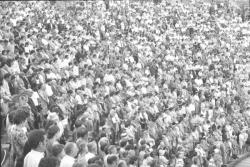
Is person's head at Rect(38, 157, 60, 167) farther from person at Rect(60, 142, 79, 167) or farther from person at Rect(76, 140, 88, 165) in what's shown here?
person at Rect(76, 140, 88, 165)

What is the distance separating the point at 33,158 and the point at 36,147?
0.49 ft

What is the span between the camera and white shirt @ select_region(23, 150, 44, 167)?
652cm

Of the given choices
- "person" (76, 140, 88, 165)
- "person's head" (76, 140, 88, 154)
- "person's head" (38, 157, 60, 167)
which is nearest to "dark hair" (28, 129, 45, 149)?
"person's head" (38, 157, 60, 167)

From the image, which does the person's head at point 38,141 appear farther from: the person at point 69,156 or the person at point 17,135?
the person at point 17,135

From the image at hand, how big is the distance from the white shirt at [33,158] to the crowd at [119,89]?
13 mm

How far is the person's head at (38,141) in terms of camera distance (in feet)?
21.5

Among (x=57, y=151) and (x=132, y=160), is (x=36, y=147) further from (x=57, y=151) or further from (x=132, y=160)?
(x=132, y=160)

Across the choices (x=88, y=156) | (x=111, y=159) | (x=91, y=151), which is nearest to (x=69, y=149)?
(x=88, y=156)

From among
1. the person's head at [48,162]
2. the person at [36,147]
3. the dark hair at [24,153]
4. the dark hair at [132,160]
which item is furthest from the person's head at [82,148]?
the dark hair at [132,160]

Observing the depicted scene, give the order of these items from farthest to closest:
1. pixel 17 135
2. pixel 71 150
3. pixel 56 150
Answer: pixel 17 135, pixel 71 150, pixel 56 150

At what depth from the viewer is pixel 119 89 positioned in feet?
61.2

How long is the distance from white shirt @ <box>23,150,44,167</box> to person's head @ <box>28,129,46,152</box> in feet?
0.19

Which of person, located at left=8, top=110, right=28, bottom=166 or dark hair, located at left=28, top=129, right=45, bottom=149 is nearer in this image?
dark hair, located at left=28, top=129, right=45, bottom=149

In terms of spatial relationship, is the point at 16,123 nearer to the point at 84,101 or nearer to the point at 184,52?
the point at 84,101
